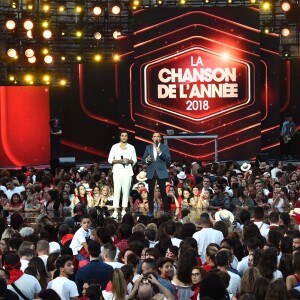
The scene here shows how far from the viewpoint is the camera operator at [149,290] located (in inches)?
395

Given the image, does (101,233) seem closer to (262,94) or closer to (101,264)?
(101,264)

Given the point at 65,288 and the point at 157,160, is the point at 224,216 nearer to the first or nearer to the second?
the point at 157,160

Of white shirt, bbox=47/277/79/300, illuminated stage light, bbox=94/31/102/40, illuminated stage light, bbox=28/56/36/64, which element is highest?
illuminated stage light, bbox=94/31/102/40

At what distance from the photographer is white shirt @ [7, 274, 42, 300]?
1148 centimetres

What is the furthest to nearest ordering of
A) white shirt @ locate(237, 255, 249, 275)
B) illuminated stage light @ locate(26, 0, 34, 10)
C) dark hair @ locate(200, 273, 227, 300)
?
illuminated stage light @ locate(26, 0, 34, 10), white shirt @ locate(237, 255, 249, 275), dark hair @ locate(200, 273, 227, 300)

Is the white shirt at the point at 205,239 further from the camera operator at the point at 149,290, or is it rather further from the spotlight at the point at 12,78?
the spotlight at the point at 12,78

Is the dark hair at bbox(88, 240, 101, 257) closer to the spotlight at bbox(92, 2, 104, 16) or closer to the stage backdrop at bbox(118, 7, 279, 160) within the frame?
the stage backdrop at bbox(118, 7, 279, 160)

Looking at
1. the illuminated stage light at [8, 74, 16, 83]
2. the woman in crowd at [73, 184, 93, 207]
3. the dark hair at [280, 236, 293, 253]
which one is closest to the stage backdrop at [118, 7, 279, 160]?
the illuminated stage light at [8, 74, 16, 83]

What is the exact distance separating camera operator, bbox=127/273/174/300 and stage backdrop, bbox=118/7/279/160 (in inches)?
838

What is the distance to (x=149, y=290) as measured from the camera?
10.0 m

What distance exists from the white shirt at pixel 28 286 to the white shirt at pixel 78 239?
8.59ft

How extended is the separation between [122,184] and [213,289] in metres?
11.1

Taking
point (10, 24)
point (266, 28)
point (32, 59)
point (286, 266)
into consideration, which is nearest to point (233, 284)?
point (286, 266)

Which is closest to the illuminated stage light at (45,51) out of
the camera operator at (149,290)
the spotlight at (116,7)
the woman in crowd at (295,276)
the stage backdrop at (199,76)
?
the spotlight at (116,7)
